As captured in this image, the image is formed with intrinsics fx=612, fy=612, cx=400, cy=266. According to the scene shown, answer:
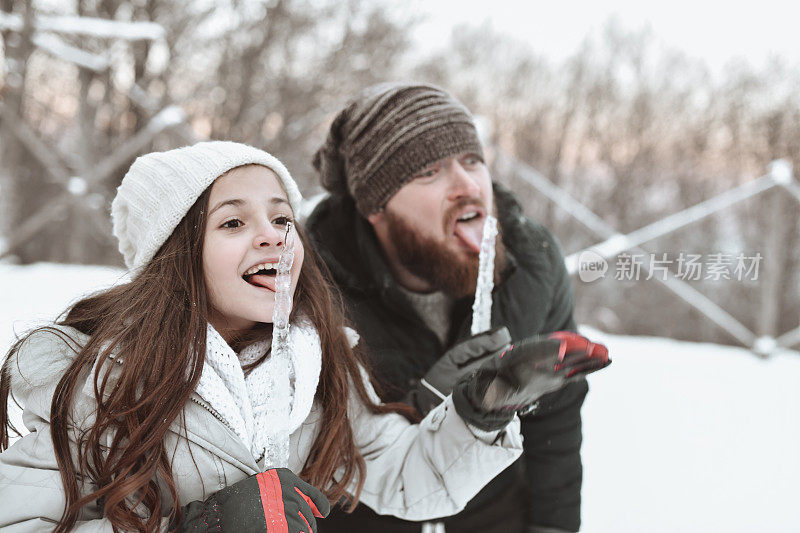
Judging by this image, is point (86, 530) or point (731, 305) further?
point (731, 305)

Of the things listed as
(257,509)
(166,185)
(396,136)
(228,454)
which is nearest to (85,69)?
(396,136)

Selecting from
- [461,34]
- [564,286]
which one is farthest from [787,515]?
[461,34]

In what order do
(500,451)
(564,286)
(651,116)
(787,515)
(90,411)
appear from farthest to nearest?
(651,116)
(787,515)
(564,286)
(500,451)
(90,411)

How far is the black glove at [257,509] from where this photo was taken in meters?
1.01

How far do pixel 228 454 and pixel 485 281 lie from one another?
878 mm

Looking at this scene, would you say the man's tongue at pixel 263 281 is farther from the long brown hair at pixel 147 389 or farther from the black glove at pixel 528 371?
the black glove at pixel 528 371

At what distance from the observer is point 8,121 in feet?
15.0

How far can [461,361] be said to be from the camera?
4.96 ft

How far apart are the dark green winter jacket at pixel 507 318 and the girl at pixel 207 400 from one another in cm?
29

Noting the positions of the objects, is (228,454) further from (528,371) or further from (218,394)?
(528,371)

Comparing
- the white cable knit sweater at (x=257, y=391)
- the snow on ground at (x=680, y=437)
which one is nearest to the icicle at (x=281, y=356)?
the white cable knit sweater at (x=257, y=391)

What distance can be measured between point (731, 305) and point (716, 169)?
1073 mm

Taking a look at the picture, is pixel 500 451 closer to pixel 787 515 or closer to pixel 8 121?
pixel 787 515

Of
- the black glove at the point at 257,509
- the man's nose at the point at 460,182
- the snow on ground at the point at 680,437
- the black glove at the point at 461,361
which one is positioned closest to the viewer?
the black glove at the point at 257,509
